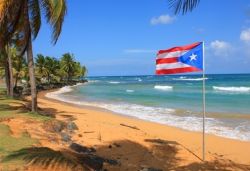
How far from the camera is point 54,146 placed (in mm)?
9188

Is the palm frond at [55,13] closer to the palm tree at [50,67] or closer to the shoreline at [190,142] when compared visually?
the shoreline at [190,142]

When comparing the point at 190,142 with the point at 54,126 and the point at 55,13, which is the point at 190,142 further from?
the point at 55,13

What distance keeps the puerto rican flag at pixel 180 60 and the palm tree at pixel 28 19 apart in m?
4.87

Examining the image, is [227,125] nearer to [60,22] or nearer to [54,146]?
[60,22]

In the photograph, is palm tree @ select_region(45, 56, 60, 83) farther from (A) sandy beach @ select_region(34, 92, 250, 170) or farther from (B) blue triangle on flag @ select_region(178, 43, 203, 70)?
(B) blue triangle on flag @ select_region(178, 43, 203, 70)

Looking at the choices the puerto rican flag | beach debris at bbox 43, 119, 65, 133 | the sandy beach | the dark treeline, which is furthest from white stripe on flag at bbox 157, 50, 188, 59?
the dark treeline

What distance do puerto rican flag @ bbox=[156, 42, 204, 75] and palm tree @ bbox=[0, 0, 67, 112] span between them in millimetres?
4874

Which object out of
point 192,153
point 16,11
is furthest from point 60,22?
point 192,153

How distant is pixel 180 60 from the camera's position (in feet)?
31.7

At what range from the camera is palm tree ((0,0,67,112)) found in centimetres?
1300

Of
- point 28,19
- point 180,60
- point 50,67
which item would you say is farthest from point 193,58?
point 50,67

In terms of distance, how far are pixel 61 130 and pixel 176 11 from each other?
284 inches

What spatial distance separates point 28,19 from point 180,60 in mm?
6754

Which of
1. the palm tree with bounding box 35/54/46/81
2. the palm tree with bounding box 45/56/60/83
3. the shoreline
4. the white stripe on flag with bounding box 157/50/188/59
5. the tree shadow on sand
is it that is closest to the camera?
the tree shadow on sand
